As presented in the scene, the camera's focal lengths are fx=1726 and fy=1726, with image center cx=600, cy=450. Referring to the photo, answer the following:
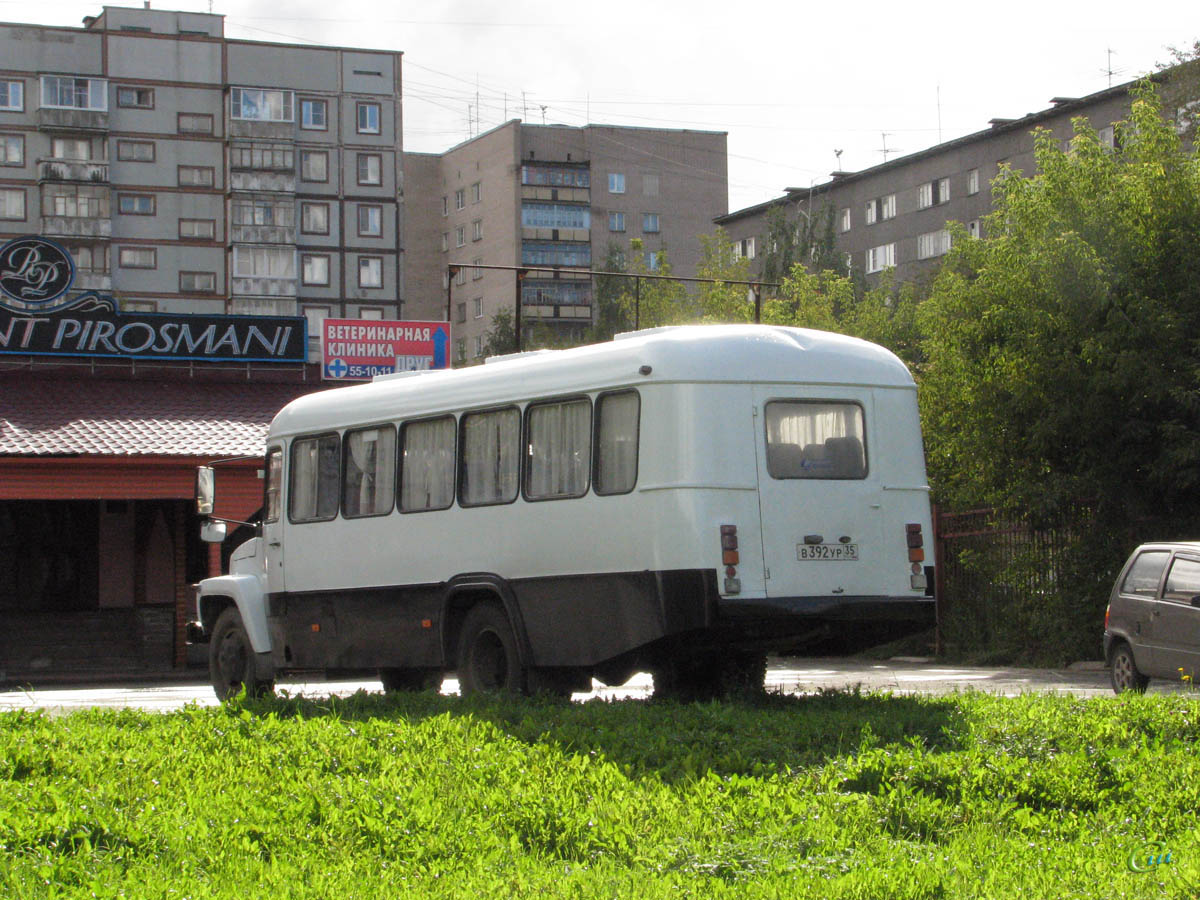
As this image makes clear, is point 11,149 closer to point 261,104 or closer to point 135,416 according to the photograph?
point 261,104

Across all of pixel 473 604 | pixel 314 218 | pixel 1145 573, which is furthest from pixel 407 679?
pixel 314 218

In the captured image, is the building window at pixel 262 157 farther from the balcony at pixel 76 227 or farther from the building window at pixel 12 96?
the building window at pixel 12 96

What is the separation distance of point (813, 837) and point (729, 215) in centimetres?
9216

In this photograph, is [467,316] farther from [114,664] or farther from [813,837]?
Answer: [813,837]

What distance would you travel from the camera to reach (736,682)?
14016 millimetres

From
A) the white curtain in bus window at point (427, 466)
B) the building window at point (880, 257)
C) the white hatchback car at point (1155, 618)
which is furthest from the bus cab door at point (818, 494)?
the building window at point (880, 257)

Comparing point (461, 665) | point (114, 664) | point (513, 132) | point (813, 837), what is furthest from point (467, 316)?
point (813, 837)

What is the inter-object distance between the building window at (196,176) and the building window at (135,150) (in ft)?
5.45

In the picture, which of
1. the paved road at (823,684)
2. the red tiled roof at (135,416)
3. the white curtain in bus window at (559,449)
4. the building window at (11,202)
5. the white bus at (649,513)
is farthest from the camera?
the building window at (11,202)

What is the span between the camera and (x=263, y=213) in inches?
3393

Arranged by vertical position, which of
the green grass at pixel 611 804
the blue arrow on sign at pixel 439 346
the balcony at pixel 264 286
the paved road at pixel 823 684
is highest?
the balcony at pixel 264 286

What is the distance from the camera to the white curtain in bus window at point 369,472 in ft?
50.2

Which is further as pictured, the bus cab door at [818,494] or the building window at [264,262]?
the building window at [264,262]

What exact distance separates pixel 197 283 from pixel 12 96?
1221 centimetres
